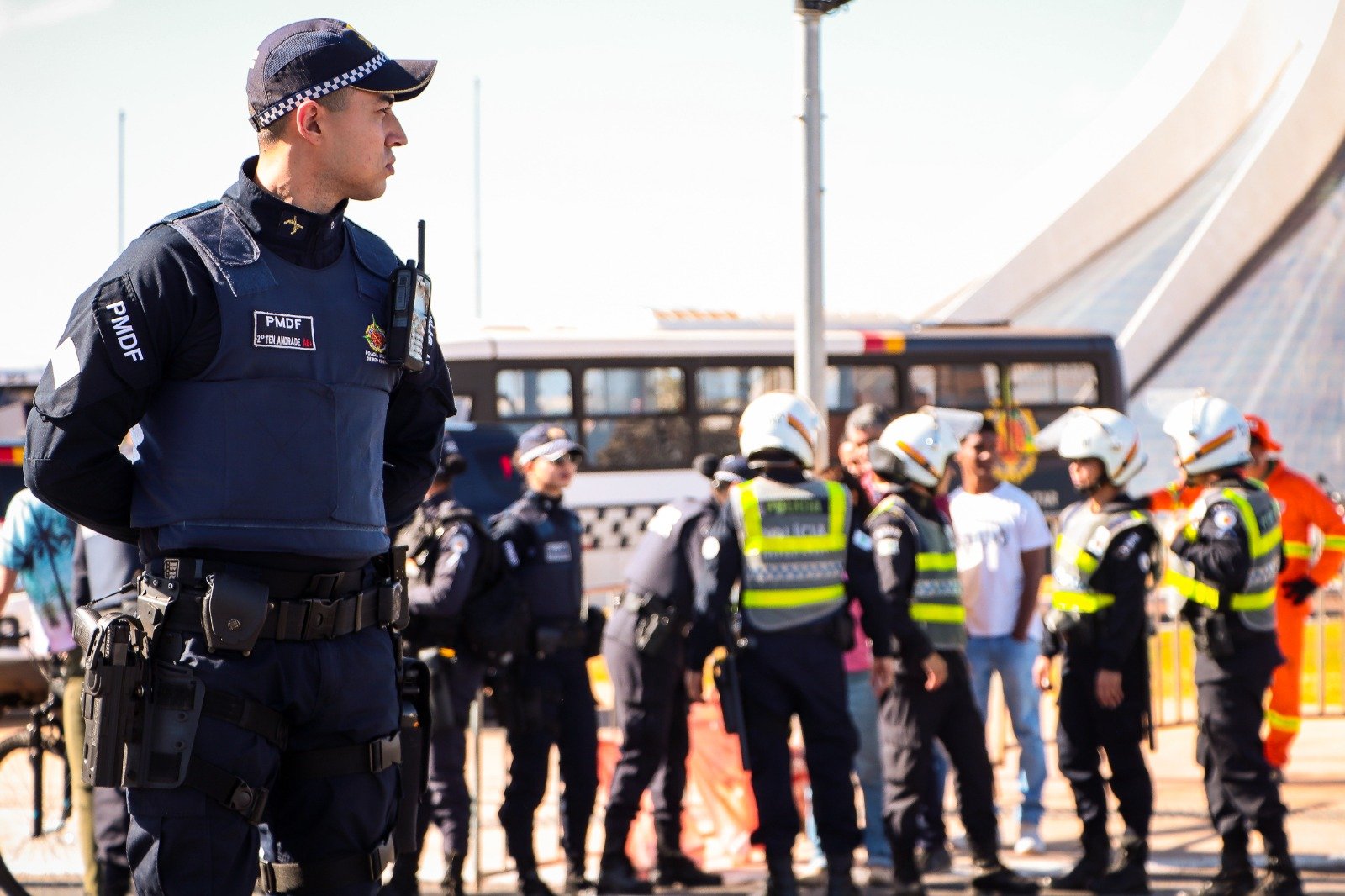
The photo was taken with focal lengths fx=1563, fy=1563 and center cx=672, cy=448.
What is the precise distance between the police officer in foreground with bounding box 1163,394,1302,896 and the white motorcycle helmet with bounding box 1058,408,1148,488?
0.22 metres

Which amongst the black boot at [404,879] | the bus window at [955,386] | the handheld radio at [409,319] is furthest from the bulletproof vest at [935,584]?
the bus window at [955,386]

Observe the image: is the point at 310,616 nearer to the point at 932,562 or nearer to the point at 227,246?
the point at 227,246

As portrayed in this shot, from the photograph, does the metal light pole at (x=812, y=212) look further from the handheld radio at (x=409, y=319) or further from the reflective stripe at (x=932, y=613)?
the handheld radio at (x=409, y=319)

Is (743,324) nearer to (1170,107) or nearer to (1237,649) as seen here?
(1237,649)

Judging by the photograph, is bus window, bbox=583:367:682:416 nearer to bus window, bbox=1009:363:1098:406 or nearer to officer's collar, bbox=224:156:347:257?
bus window, bbox=1009:363:1098:406

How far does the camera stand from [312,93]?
2.74 meters

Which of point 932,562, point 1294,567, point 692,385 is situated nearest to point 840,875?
point 932,562

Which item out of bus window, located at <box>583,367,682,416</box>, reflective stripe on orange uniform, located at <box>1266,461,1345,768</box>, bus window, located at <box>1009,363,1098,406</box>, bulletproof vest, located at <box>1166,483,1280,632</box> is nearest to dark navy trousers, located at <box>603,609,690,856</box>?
bulletproof vest, located at <box>1166,483,1280,632</box>

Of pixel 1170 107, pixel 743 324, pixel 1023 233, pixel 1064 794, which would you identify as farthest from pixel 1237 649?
pixel 1170 107

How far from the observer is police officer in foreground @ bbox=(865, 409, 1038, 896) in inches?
240

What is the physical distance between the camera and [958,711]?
627 cm

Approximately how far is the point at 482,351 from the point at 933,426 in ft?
34.2

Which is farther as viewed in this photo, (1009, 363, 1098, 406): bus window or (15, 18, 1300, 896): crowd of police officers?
(1009, 363, 1098, 406): bus window

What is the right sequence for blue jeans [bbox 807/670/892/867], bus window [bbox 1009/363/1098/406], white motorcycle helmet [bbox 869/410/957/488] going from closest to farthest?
white motorcycle helmet [bbox 869/410/957/488] < blue jeans [bbox 807/670/892/867] < bus window [bbox 1009/363/1098/406]
